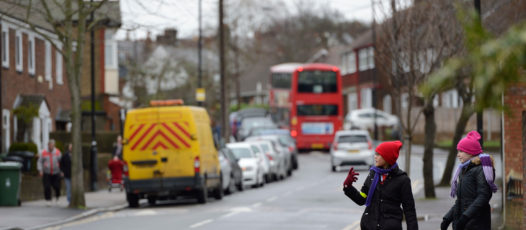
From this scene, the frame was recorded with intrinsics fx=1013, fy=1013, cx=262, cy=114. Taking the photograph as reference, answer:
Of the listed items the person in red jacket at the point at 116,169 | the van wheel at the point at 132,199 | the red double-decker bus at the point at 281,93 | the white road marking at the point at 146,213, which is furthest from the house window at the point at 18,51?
the red double-decker bus at the point at 281,93

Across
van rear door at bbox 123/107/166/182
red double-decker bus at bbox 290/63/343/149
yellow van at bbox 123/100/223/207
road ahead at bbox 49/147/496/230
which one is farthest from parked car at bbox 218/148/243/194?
red double-decker bus at bbox 290/63/343/149

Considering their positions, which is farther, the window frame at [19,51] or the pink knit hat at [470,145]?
the window frame at [19,51]

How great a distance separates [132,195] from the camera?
24938 millimetres

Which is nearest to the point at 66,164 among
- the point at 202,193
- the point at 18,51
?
the point at 202,193

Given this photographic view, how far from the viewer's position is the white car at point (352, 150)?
4103 cm

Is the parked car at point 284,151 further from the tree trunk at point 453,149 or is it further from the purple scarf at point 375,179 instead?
the purple scarf at point 375,179

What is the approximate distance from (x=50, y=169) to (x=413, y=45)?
10.2 m

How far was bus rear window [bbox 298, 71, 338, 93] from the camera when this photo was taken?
53.8 m

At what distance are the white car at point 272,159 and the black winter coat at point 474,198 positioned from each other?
2740 cm

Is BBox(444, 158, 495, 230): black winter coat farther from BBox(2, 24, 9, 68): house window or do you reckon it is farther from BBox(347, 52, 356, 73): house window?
BBox(347, 52, 356, 73): house window

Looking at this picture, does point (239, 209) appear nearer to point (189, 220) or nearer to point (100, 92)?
point (189, 220)

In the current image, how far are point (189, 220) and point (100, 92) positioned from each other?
34429mm

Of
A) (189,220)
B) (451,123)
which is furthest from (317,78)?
(189,220)

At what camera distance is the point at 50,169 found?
1019 inches
